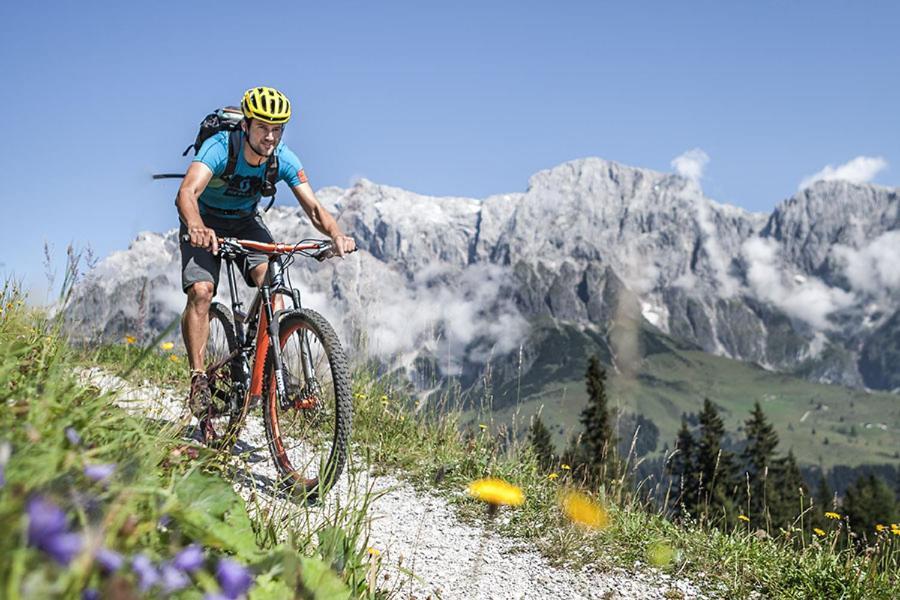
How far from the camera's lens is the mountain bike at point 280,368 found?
20.0 ft

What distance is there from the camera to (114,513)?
1.46 meters

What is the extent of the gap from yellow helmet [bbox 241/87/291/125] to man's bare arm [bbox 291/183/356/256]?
917 mm

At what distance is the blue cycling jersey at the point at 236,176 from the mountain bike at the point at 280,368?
610 millimetres

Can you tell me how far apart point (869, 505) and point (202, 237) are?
81.3 metres

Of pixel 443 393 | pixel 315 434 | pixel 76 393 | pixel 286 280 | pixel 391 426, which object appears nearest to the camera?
pixel 76 393

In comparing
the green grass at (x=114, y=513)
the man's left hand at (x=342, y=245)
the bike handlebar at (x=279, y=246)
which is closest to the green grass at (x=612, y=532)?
the bike handlebar at (x=279, y=246)

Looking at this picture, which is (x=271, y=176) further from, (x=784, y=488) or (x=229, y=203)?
(x=784, y=488)

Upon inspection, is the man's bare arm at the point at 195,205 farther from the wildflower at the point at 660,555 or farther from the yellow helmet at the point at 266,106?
the wildflower at the point at 660,555

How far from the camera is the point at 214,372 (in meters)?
7.01

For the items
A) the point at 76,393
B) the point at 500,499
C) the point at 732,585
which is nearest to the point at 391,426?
the point at 732,585

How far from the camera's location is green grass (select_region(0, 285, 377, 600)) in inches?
48.0

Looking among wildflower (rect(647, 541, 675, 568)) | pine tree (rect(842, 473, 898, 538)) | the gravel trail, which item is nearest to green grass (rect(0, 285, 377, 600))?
the gravel trail

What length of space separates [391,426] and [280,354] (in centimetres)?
244

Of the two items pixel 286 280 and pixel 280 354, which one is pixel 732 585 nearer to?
pixel 280 354
